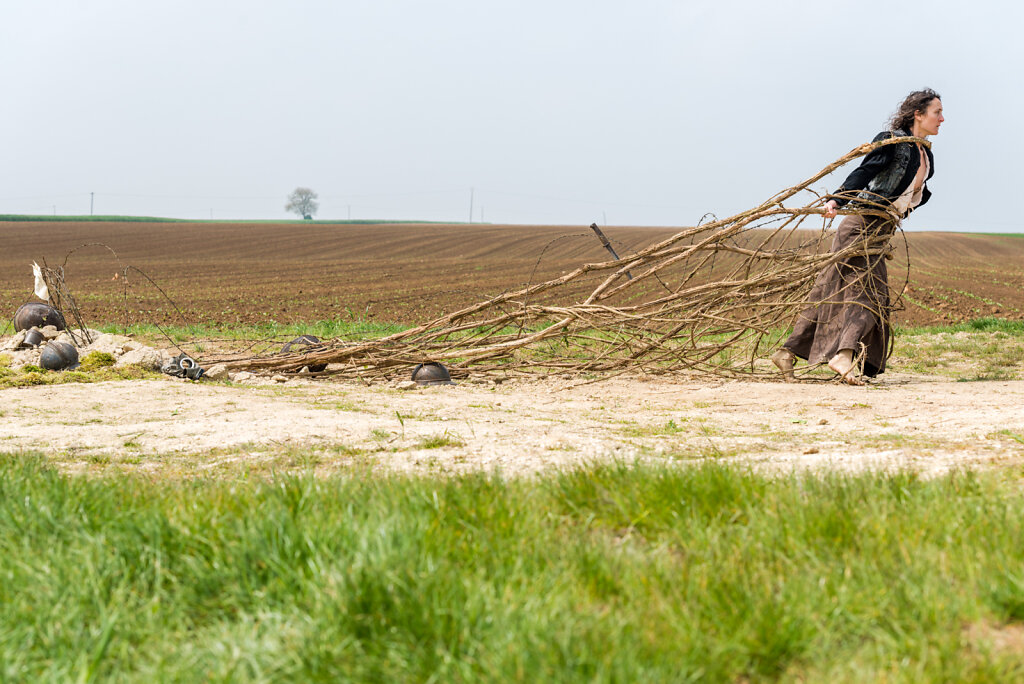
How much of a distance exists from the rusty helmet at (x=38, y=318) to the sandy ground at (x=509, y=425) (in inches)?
143

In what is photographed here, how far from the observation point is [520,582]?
225 centimetres

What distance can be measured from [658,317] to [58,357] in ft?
19.3

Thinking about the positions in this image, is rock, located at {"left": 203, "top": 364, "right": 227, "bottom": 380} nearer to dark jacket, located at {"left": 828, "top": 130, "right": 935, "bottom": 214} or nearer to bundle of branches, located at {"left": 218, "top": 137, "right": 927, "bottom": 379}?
bundle of branches, located at {"left": 218, "top": 137, "right": 927, "bottom": 379}

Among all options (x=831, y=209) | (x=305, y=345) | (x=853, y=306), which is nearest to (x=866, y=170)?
(x=831, y=209)

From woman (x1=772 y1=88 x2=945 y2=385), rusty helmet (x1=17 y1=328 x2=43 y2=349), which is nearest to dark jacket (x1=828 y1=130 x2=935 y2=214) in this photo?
woman (x1=772 y1=88 x2=945 y2=385)

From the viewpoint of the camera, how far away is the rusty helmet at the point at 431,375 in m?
7.92

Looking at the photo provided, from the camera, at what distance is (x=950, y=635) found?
190 centimetres

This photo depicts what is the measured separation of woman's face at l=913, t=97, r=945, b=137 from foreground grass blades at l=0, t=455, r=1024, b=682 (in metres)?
5.33

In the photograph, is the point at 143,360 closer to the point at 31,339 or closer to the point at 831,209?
the point at 31,339

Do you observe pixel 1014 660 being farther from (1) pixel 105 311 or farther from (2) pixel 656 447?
(1) pixel 105 311

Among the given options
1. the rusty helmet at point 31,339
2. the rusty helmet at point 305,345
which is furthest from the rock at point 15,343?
the rusty helmet at point 305,345

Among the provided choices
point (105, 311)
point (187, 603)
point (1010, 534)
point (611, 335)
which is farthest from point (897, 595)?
point (105, 311)

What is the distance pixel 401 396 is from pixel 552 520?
4.36 meters

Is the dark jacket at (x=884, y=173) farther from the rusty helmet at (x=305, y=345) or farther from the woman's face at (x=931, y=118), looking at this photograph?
the rusty helmet at (x=305, y=345)
